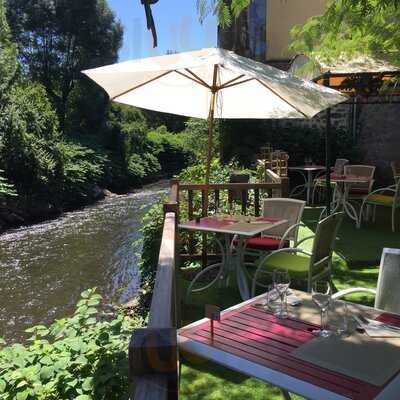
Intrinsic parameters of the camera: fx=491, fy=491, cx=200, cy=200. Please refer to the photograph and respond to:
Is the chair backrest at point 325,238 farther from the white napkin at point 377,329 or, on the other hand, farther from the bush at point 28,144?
the bush at point 28,144

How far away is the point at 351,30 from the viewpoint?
179 inches

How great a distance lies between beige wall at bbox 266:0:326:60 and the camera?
51.7 ft

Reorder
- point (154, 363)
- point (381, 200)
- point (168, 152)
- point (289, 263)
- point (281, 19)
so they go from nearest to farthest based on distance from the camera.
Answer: point (154, 363), point (289, 263), point (381, 200), point (281, 19), point (168, 152)

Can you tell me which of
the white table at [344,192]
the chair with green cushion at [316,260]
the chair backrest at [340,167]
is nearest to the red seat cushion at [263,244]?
the chair with green cushion at [316,260]

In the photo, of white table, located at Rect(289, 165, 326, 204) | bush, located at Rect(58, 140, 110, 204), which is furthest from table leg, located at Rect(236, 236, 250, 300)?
bush, located at Rect(58, 140, 110, 204)

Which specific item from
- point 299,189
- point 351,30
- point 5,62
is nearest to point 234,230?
point 351,30

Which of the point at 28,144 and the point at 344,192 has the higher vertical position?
the point at 28,144

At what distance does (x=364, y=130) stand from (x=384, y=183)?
1534mm

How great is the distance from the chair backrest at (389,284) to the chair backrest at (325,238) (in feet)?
3.54

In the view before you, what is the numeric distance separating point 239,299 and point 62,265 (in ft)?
19.5

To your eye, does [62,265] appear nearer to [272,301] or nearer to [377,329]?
[272,301]

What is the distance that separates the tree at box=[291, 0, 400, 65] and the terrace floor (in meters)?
2.39

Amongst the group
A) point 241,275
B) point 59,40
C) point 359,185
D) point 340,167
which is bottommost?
point 241,275

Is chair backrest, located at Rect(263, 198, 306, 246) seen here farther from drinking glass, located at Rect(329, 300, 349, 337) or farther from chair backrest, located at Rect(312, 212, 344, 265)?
drinking glass, located at Rect(329, 300, 349, 337)
